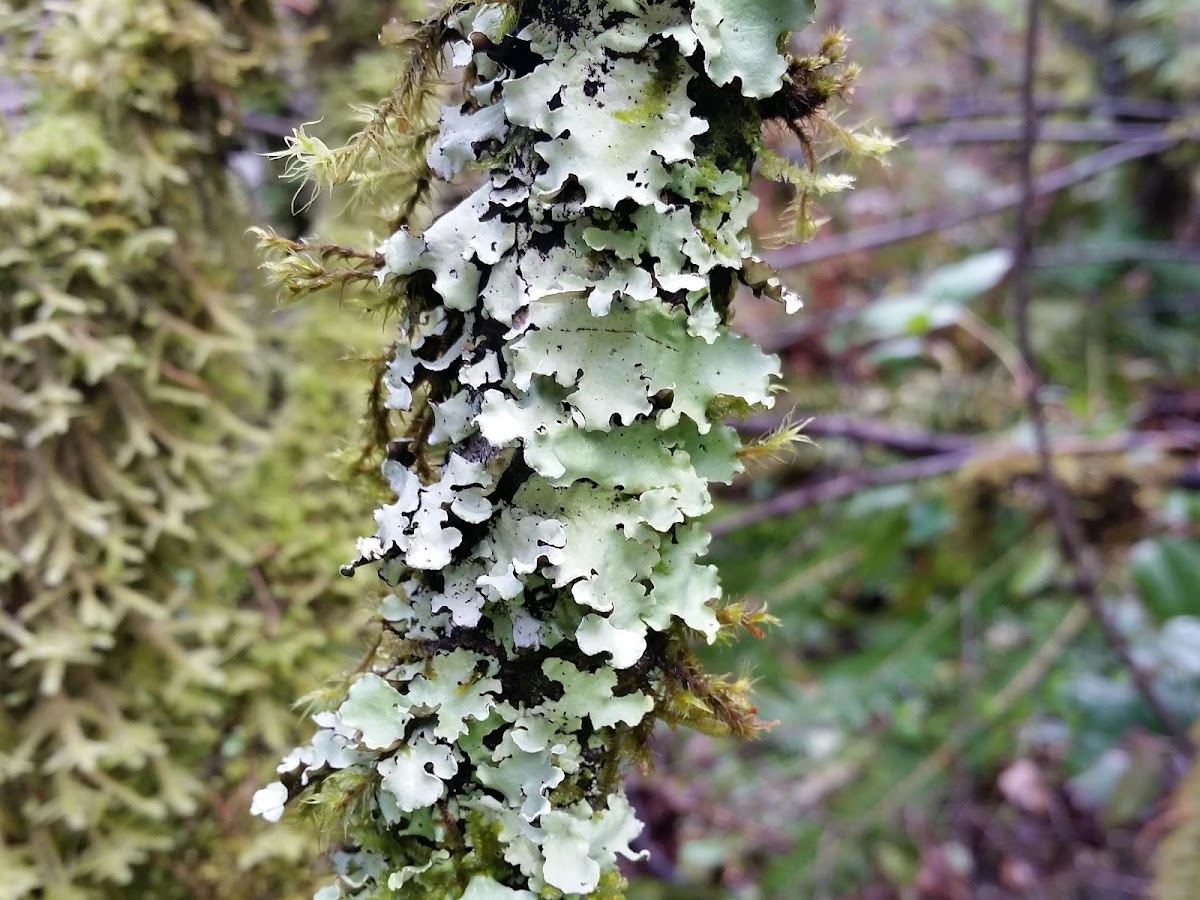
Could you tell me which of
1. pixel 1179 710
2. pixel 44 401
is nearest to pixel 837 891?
pixel 1179 710

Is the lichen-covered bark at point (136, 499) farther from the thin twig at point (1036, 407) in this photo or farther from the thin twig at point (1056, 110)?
the thin twig at point (1056, 110)

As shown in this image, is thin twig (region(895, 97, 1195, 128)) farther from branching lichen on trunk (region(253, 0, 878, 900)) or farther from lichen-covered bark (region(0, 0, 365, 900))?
branching lichen on trunk (region(253, 0, 878, 900))

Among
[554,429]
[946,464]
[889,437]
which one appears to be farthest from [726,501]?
[554,429]

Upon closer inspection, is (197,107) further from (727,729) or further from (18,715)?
(727,729)

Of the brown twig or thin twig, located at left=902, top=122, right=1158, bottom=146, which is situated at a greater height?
thin twig, located at left=902, top=122, right=1158, bottom=146

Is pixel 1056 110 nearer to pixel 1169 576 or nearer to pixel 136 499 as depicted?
pixel 1169 576

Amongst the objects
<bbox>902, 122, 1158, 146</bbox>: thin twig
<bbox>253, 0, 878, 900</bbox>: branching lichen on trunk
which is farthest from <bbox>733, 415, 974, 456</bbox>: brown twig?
<bbox>253, 0, 878, 900</bbox>: branching lichen on trunk
